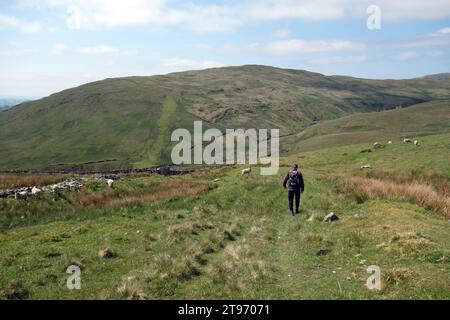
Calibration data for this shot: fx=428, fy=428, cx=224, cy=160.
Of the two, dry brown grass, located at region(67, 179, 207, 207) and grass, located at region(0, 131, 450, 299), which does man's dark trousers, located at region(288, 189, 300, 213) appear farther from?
dry brown grass, located at region(67, 179, 207, 207)

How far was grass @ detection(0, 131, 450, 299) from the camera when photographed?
13922 millimetres

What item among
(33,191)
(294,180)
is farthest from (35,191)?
(294,180)

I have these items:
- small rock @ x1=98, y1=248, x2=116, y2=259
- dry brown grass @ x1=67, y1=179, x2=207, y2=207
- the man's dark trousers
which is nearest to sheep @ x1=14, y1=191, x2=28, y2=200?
dry brown grass @ x1=67, y1=179, x2=207, y2=207

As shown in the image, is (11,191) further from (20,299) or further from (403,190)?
(403,190)

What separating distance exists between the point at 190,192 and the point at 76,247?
14815 mm

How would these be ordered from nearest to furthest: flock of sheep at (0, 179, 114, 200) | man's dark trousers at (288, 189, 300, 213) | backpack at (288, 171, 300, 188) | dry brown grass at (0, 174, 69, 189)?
backpack at (288, 171, 300, 188) < man's dark trousers at (288, 189, 300, 213) < flock of sheep at (0, 179, 114, 200) < dry brown grass at (0, 174, 69, 189)

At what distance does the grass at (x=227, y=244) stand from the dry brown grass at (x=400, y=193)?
1.31 feet

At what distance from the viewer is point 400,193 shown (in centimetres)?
2712

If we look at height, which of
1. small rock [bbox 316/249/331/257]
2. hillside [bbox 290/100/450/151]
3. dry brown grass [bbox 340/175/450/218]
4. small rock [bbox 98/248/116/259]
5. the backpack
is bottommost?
small rock [bbox 98/248/116/259]

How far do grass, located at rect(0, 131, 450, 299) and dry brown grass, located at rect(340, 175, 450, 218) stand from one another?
1.31 feet
